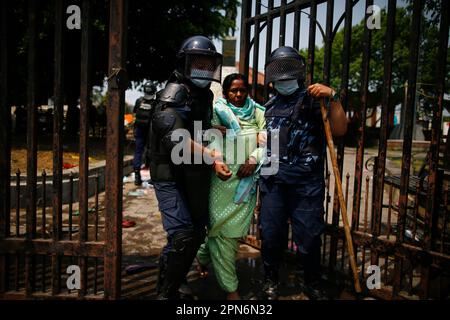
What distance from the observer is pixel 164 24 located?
39.0ft

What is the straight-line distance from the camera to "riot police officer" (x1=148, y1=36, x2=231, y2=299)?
8.49 feet

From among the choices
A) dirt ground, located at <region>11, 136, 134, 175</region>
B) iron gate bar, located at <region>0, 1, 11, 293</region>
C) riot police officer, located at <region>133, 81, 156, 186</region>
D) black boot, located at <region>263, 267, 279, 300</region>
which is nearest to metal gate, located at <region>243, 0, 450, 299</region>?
black boot, located at <region>263, 267, 279, 300</region>

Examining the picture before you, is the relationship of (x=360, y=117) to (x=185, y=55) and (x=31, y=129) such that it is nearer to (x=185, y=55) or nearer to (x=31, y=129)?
(x=185, y=55)

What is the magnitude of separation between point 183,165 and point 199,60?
0.77 meters

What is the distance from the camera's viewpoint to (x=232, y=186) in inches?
115

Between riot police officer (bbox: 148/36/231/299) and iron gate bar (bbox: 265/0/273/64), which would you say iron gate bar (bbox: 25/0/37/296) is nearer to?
riot police officer (bbox: 148/36/231/299)

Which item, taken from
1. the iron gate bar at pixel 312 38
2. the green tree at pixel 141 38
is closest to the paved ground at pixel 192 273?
the iron gate bar at pixel 312 38

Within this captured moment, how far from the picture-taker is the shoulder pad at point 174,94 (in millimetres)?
2570

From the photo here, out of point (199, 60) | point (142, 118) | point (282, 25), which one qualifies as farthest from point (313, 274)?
point (142, 118)

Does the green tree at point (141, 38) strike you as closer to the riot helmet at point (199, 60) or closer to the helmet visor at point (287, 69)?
the riot helmet at point (199, 60)

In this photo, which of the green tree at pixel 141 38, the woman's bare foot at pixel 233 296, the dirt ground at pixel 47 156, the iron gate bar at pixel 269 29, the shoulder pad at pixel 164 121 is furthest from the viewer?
the green tree at pixel 141 38

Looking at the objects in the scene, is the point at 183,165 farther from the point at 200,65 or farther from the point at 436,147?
the point at 436,147

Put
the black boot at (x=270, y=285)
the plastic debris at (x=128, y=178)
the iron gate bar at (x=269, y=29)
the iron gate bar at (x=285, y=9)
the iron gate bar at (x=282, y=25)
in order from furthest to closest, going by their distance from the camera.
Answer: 1. the plastic debris at (x=128, y=178)
2. the iron gate bar at (x=269, y=29)
3. the iron gate bar at (x=282, y=25)
4. the iron gate bar at (x=285, y=9)
5. the black boot at (x=270, y=285)
